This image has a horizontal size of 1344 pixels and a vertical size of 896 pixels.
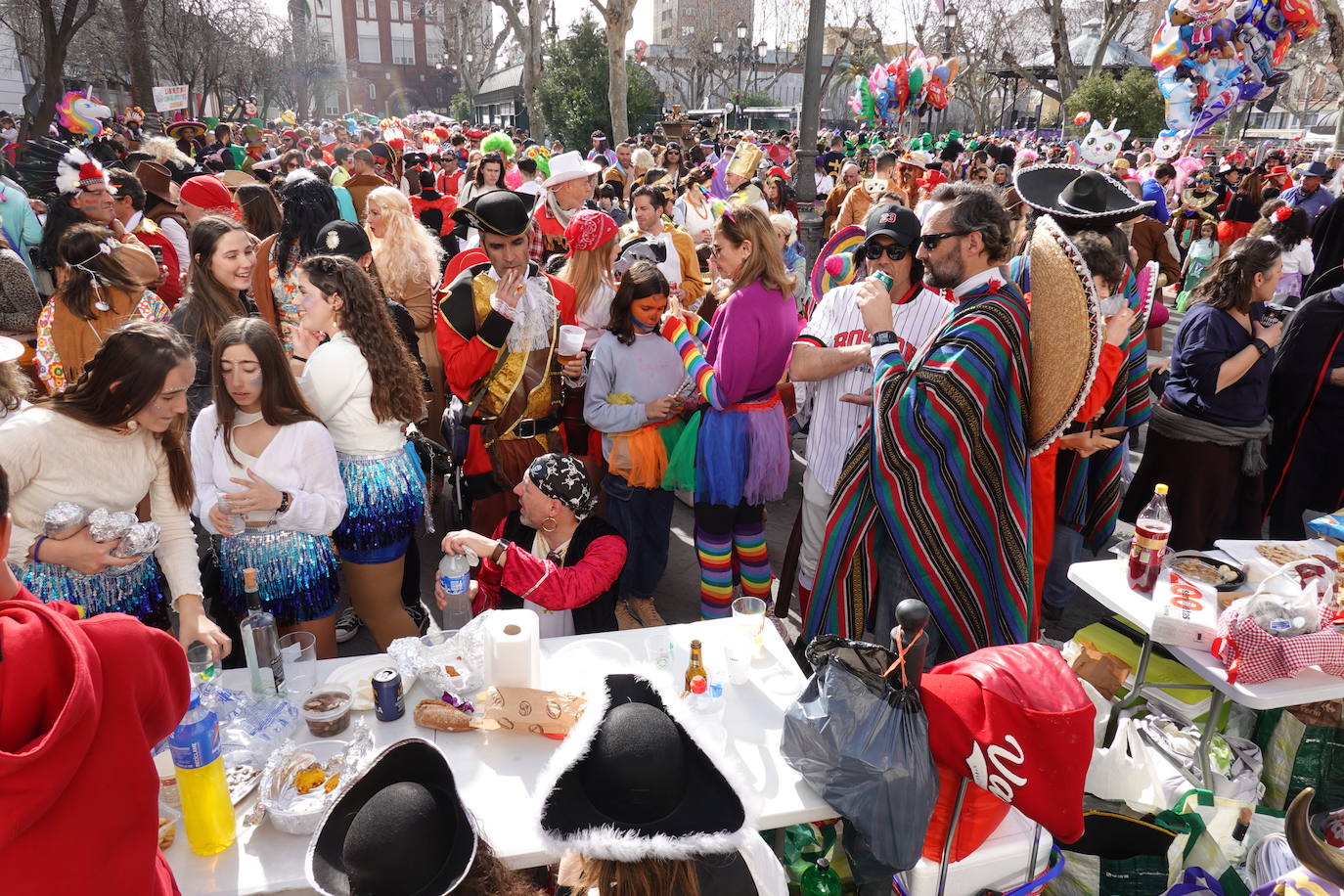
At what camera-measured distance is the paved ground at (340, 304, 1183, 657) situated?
171 inches

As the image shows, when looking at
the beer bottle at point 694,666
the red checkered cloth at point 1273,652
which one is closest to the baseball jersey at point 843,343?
the beer bottle at point 694,666

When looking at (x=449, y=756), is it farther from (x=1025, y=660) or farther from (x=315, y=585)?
(x=1025, y=660)

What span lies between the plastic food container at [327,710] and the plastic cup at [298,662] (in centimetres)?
9

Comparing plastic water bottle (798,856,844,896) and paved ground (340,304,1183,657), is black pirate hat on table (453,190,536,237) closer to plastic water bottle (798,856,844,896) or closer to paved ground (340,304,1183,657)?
paved ground (340,304,1183,657)

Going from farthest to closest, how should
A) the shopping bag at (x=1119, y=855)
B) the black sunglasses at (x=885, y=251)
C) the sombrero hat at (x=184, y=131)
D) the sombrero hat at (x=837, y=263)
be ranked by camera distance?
1. the sombrero hat at (x=184, y=131)
2. the sombrero hat at (x=837, y=263)
3. the black sunglasses at (x=885, y=251)
4. the shopping bag at (x=1119, y=855)

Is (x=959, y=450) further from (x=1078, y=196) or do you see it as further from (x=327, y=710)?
(x=327, y=710)

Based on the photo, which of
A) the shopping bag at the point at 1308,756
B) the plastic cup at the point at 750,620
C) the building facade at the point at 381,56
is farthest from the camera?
the building facade at the point at 381,56

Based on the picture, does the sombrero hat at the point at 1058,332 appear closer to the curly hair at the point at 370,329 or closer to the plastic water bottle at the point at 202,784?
the curly hair at the point at 370,329

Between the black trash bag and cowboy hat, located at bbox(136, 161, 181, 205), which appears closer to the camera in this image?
the black trash bag

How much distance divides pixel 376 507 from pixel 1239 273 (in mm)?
4233

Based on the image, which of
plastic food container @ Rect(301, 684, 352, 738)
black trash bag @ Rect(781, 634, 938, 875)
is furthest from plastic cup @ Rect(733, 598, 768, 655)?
plastic food container @ Rect(301, 684, 352, 738)

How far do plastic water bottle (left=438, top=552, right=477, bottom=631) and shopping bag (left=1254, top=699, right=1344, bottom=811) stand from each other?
9.97ft

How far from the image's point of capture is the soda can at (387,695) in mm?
2297

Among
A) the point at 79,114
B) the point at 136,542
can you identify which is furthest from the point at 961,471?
the point at 79,114
